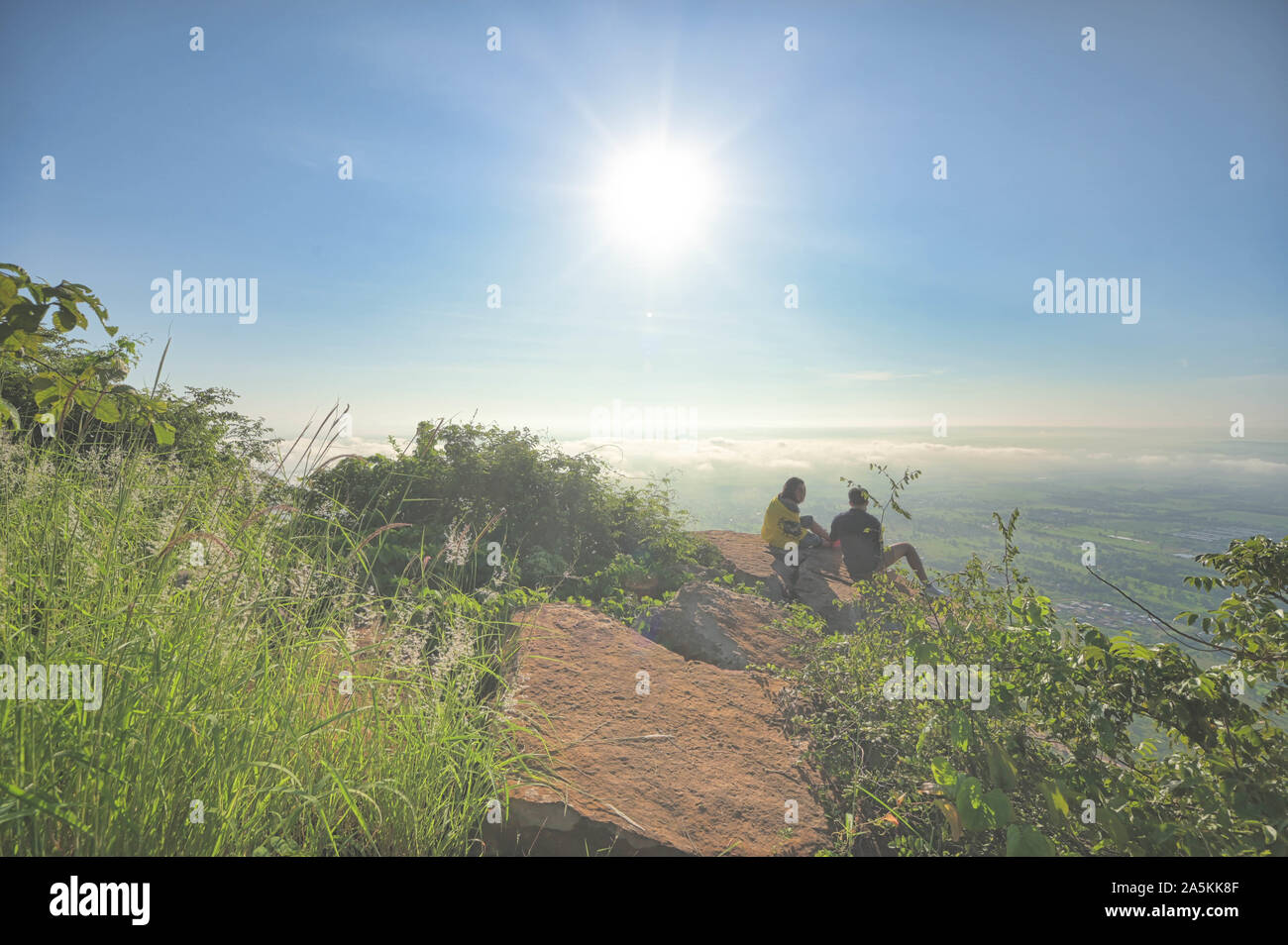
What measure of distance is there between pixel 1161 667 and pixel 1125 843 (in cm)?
65

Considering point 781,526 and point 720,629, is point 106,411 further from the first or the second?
point 781,526

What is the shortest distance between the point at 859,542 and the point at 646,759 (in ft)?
19.5

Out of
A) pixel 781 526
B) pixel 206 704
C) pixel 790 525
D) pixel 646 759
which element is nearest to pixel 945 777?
pixel 646 759

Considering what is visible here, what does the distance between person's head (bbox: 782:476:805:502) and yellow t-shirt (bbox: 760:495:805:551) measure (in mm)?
173

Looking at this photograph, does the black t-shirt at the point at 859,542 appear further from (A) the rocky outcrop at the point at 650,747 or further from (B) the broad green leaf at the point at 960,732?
(B) the broad green leaf at the point at 960,732

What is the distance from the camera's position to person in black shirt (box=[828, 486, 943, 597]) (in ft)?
25.7

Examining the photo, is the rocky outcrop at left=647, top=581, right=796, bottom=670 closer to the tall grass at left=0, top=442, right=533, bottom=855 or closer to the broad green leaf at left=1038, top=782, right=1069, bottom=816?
the broad green leaf at left=1038, top=782, right=1069, bottom=816

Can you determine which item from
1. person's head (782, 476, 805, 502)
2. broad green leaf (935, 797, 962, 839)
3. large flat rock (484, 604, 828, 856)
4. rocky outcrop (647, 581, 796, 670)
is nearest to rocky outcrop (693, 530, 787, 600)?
person's head (782, 476, 805, 502)

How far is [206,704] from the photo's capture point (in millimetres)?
1777

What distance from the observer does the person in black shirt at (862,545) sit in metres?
7.84

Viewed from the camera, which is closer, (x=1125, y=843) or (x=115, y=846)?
(x=115, y=846)
